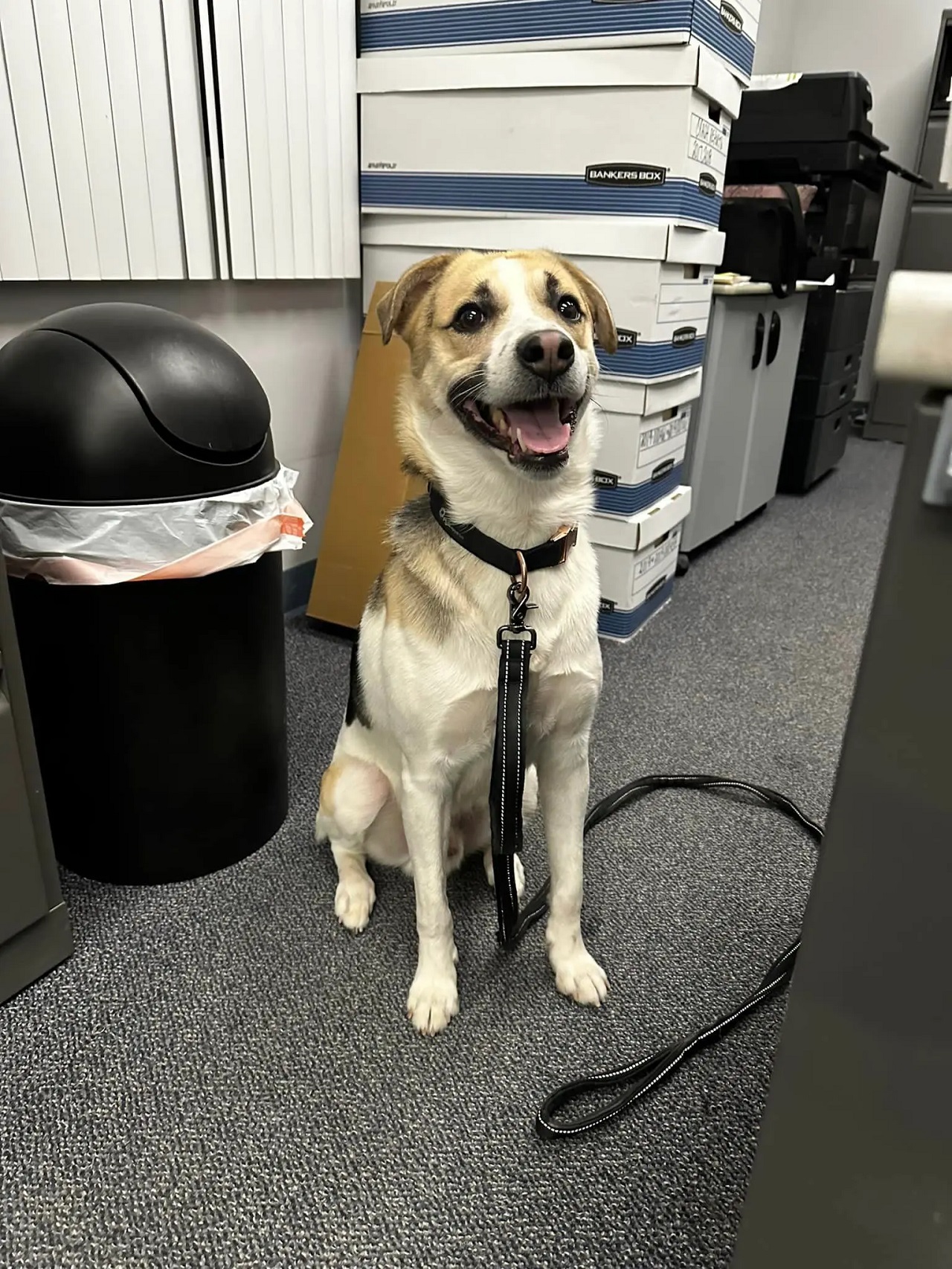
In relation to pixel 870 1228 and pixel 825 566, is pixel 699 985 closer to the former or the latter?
pixel 870 1228

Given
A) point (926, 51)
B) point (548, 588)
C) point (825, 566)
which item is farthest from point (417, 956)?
point (926, 51)

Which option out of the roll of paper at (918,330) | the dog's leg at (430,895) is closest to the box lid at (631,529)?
the dog's leg at (430,895)

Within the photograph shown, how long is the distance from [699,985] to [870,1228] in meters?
0.68

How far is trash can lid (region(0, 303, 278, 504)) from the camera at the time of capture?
107cm

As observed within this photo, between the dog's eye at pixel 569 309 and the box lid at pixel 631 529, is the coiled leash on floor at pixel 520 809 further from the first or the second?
the box lid at pixel 631 529

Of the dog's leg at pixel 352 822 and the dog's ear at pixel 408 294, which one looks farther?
the dog's leg at pixel 352 822

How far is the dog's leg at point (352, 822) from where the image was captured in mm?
1213

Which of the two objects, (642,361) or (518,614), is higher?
(642,361)

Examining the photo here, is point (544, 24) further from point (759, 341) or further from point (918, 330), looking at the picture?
point (918, 330)

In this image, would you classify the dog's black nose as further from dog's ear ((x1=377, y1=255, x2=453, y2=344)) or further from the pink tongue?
dog's ear ((x1=377, y1=255, x2=453, y2=344))

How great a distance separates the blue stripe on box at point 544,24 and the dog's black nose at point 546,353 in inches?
45.4

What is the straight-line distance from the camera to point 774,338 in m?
2.83

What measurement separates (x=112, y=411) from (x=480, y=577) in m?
0.51

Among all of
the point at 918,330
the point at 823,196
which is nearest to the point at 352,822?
the point at 918,330
